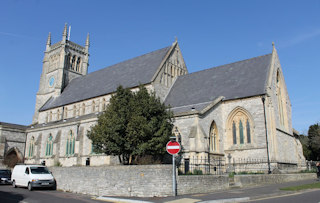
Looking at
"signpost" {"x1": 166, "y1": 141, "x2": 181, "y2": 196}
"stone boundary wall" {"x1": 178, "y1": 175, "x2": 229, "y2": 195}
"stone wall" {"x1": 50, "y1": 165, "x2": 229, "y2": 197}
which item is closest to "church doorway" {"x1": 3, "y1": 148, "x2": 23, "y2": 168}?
"stone wall" {"x1": 50, "y1": 165, "x2": 229, "y2": 197}

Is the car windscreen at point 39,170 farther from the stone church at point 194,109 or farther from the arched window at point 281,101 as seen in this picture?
the arched window at point 281,101

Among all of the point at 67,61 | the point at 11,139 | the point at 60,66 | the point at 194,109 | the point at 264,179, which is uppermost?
the point at 67,61

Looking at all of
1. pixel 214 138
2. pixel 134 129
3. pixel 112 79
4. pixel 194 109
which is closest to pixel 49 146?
pixel 112 79

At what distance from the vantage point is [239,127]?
1030 inches

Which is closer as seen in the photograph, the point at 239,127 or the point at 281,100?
the point at 239,127

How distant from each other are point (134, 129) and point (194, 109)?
7.06 m

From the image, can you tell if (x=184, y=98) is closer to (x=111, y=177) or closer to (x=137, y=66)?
(x=137, y=66)

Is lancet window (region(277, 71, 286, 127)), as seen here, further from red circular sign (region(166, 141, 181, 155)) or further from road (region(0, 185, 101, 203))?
road (region(0, 185, 101, 203))

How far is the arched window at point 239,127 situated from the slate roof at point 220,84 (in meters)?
1.65

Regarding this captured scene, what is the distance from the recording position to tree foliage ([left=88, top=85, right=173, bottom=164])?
20.0 metres

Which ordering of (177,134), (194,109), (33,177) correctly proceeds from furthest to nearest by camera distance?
1. (177,134)
2. (194,109)
3. (33,177)

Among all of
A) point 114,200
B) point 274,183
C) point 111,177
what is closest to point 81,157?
point 111,177

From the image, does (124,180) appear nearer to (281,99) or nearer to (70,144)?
(70,144)

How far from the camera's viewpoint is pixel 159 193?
13.9m
